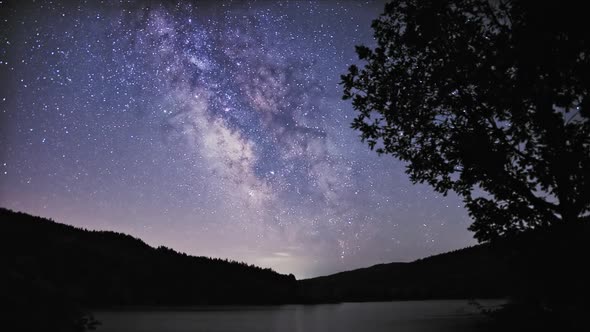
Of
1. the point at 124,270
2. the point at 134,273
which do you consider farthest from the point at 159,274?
the point at 124,270

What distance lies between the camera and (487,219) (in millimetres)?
11914

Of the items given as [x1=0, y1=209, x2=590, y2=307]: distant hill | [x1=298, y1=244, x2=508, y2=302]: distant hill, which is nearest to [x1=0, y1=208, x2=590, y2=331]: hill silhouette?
[x1=0, y1=209, x2=590, y2=307]: distant hill

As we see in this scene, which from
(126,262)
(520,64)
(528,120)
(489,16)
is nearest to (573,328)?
(528,120)

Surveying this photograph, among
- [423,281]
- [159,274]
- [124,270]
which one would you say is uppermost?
[124,270]

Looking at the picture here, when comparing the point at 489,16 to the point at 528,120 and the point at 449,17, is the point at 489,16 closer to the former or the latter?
the point at 449,17

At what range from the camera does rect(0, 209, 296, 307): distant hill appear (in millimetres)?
30078

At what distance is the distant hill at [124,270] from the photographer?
30.1m

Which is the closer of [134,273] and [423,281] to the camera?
[134,273]

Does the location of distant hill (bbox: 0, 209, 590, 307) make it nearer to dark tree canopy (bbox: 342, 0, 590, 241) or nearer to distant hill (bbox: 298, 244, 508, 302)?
distant hill (bbox: 298, 244, 508, 302)

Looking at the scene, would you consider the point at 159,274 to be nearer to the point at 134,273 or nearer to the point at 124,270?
the point at 134,273

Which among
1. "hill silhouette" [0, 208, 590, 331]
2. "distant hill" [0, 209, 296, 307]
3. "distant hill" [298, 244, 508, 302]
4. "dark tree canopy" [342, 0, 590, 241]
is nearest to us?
"dark tree canopy" [342, 0, 590, 241]

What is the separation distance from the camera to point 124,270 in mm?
32625

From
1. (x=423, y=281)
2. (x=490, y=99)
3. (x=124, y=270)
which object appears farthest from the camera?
(x=423, y=281)

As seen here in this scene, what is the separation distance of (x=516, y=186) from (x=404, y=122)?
3.97 meters
